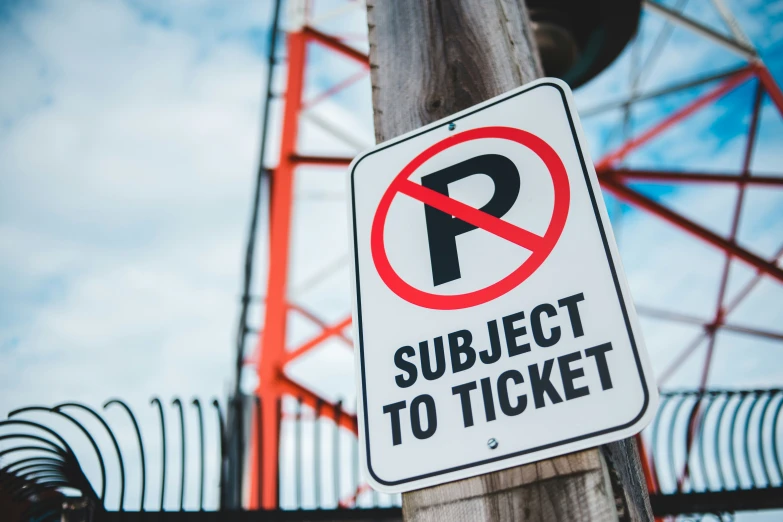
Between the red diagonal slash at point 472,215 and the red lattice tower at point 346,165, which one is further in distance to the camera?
the red lattice tower at point 346,165

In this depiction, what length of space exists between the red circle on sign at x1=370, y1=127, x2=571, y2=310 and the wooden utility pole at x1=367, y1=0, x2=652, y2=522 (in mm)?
130

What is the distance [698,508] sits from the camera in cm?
264

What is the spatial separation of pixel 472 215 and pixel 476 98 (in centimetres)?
30

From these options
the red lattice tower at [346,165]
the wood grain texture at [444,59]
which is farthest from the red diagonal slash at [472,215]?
the red lattice tower at [346,165]

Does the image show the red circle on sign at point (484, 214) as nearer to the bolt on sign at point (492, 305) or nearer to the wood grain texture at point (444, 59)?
the bolt on sign at point (492, 305)

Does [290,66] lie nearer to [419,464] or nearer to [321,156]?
[321,156]

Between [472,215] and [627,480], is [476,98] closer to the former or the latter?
[472,215]

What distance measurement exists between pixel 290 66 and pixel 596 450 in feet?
21.1

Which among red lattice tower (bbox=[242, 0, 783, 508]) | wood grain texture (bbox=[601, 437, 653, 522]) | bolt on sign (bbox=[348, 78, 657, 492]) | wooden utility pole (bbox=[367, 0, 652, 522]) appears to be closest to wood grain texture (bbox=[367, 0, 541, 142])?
wooden utility pole (bbox=[367, 0, 652, 522])

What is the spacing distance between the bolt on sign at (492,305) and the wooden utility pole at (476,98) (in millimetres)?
39

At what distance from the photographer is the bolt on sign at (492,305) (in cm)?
91

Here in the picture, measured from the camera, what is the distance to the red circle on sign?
1.02 metres

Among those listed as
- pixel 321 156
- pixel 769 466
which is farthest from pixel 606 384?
pixel 321 156

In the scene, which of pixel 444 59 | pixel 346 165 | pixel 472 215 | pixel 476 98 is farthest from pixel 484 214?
pixel 346 165
